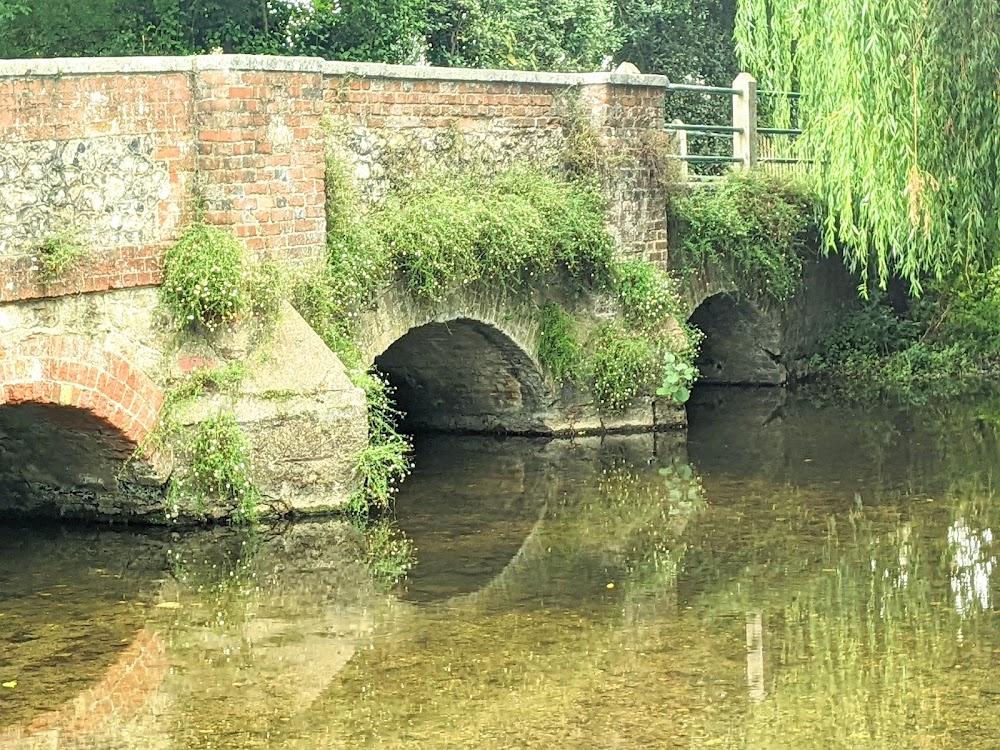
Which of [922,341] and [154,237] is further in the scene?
[922,341]

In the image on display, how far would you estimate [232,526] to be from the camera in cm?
1105

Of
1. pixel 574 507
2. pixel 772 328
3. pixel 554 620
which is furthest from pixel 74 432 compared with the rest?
pixel 772 328

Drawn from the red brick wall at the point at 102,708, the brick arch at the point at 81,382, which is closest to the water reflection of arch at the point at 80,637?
the red brick wall at the point at 102,708

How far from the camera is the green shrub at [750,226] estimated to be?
16.1 m

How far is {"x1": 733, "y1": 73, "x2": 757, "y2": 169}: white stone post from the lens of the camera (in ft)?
56.9

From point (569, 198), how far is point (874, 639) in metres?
7.01

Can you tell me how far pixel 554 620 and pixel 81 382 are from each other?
3.55 meters

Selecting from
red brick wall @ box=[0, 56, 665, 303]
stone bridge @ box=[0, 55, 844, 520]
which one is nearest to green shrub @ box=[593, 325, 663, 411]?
stone bridge @ box=[0, 55, 844, 520]

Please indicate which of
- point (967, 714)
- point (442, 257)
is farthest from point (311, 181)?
point (967, 714)

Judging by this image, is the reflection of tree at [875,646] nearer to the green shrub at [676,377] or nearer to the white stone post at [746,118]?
the green shrub at [676,377]

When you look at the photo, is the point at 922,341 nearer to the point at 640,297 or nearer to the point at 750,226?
the point at 750,226

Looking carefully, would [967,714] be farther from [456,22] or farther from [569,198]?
[456,22]

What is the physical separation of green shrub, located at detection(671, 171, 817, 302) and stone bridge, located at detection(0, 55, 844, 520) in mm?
3837

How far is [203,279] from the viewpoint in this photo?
10.8m
